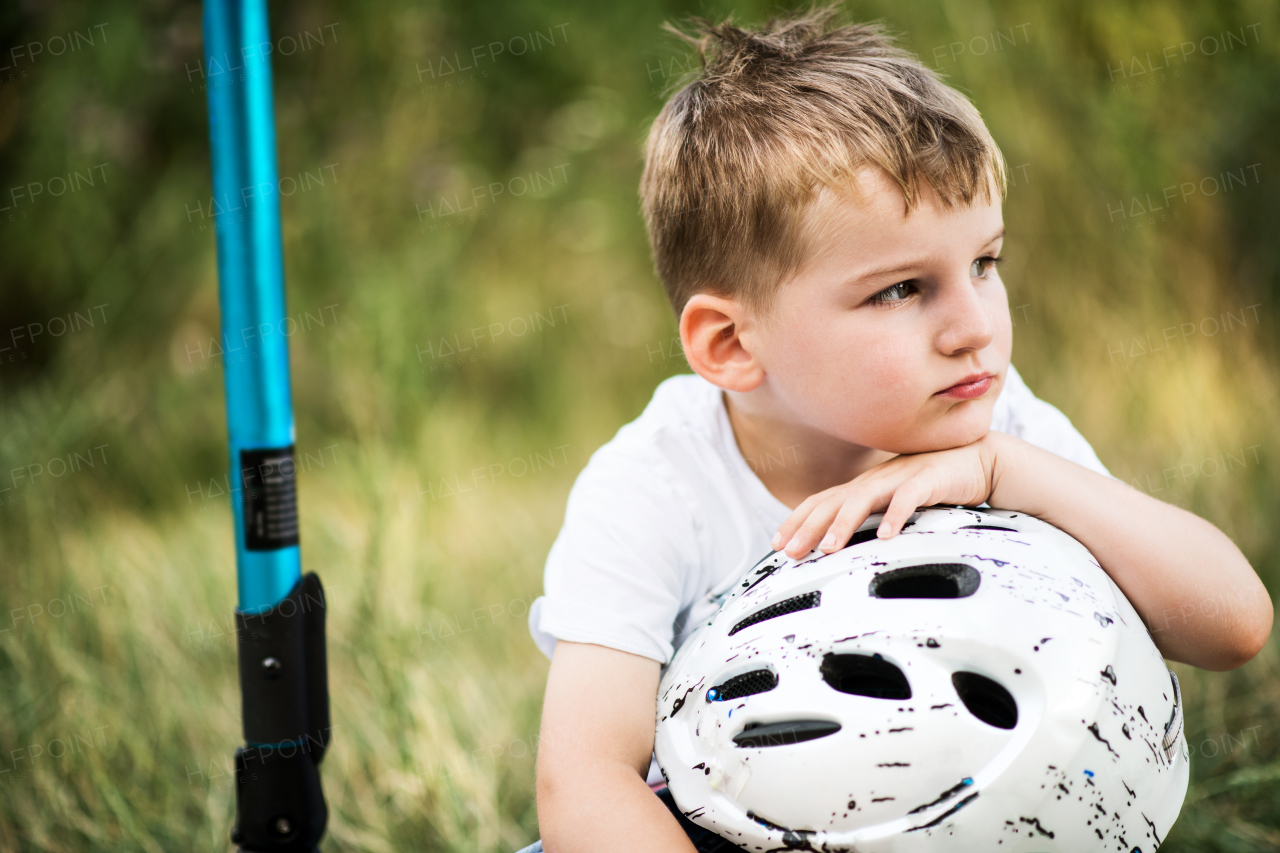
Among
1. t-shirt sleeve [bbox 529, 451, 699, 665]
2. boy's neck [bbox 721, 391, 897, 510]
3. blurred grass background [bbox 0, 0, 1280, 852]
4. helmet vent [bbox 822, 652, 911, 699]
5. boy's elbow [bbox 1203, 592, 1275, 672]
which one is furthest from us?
blurred grass background [bbox 0, 0, 1280, 852]

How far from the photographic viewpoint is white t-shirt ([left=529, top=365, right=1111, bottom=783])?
1560 millimetres

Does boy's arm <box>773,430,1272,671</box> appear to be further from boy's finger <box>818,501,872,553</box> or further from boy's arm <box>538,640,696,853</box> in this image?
boy's arm <box>538,640,696,853</box>

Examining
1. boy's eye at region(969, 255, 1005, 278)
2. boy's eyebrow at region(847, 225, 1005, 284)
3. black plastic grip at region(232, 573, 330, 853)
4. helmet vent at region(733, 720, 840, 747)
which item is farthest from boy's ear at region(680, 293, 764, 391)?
black plastic grip at region(232, 573, 330, 853)


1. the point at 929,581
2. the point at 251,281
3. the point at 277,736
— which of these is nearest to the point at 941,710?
the point at 929,581

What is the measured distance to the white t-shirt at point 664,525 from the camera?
1.56 m

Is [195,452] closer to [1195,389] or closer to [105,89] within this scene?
[105,89]

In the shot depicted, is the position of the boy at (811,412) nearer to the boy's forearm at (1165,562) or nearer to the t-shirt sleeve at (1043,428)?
the boy's forearm at (1165,562)

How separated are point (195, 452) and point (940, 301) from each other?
14.0 feet

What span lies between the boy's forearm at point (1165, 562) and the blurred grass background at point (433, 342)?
0.99 m

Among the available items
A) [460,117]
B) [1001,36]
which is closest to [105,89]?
[460,117]

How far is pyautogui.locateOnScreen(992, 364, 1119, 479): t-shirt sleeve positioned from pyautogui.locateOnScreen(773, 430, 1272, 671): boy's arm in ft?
1.01

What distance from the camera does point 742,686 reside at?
1.37 metres

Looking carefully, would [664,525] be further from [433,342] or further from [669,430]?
[433,342]

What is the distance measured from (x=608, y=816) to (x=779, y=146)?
40.6 inches
